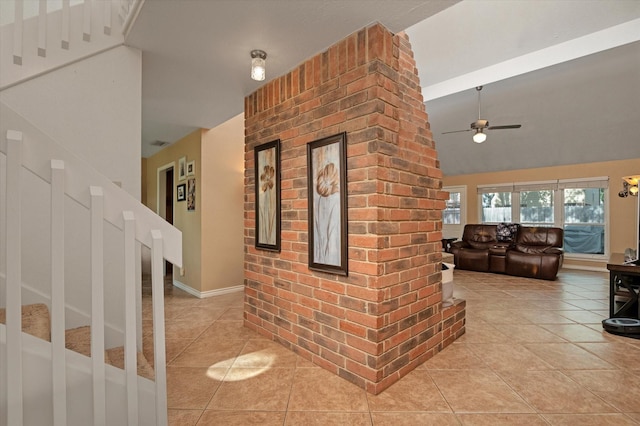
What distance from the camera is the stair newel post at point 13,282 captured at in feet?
3.33

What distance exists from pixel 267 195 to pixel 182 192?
2693 millimetres

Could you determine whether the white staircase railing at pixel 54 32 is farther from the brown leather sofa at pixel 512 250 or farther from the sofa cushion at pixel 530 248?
the sofa cushion at pixel 530 248

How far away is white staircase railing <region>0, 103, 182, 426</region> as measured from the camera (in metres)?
1.02

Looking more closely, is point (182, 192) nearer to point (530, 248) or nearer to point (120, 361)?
point (120, 361)

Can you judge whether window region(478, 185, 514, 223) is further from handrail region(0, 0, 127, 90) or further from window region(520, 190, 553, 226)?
handrail region(0, 0, 127, 90)

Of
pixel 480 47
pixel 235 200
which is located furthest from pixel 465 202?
pixel 235 200

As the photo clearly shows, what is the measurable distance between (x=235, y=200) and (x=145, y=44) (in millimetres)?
2673

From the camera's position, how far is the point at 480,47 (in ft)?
11.4

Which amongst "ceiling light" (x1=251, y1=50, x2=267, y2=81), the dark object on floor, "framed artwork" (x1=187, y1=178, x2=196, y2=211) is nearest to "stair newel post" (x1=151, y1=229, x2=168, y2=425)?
"ceiling light" (x1=251, y1=50, x2=267, y2=81)

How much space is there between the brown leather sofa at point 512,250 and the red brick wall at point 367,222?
3796 millimetres

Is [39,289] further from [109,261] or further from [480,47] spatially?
[480,47]

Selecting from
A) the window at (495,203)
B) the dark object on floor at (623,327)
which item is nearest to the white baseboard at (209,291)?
the dark object on floor at (623,327)

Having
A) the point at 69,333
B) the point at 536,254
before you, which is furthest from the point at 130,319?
the point at 536,254

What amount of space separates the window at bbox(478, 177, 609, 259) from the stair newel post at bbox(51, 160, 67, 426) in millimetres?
8275
